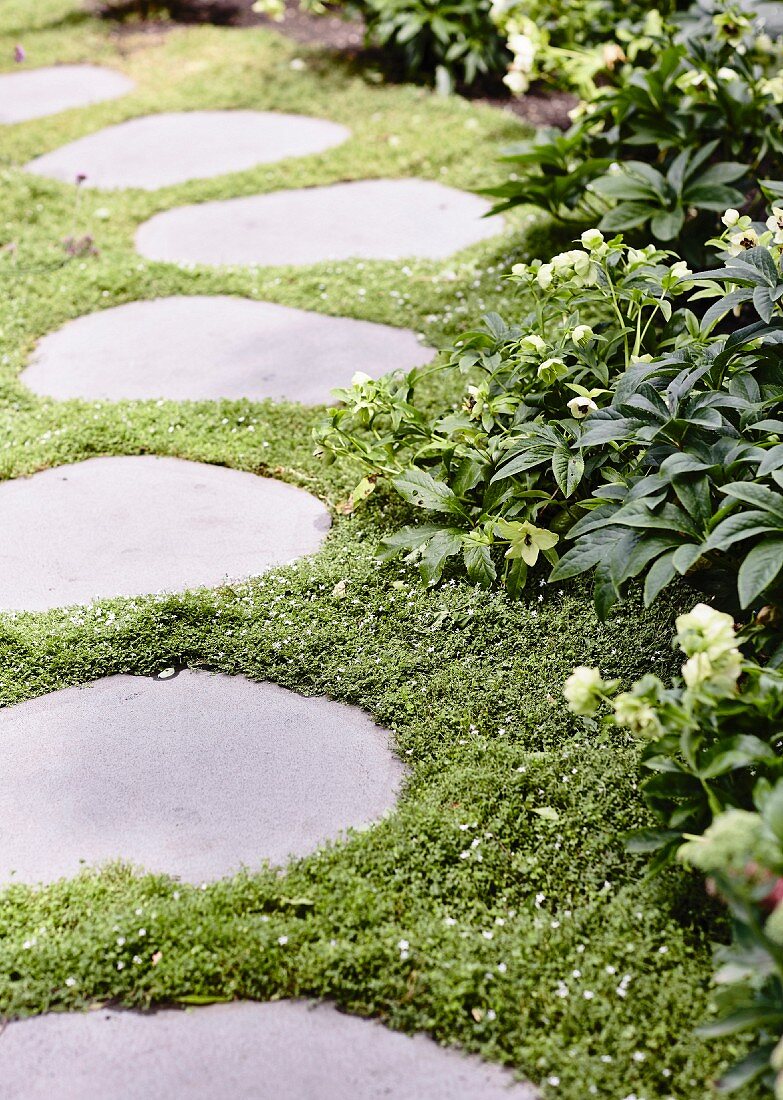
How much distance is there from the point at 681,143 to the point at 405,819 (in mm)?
2616

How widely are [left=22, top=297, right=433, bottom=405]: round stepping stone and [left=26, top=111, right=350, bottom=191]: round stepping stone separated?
1.26m

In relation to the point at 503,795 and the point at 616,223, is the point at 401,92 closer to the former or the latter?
the point at 616,223

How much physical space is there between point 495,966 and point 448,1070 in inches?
7.3

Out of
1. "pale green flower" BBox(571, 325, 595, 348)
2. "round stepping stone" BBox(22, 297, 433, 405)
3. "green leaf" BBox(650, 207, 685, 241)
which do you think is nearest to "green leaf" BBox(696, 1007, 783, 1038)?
"pale green flower" BBox(571, 325, 595, 348)

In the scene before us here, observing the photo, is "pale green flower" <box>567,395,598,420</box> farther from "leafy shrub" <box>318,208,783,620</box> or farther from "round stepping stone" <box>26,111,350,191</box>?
"round stepping stone" <box>26,111,350,191</box>

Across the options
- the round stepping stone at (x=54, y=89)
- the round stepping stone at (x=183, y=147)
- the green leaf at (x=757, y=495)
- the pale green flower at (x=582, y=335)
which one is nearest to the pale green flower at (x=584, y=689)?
the green leaf at (x=757, y=495)

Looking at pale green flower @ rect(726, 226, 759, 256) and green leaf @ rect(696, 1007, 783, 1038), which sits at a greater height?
pale green flower @ rect(726, 226, 759, 256)

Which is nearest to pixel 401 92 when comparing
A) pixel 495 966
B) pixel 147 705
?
pixel 147 705

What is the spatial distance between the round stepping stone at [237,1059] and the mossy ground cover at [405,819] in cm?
3

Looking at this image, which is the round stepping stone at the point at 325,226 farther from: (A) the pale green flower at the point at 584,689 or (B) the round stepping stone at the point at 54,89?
(A) the pale green flower at the point at 584,689

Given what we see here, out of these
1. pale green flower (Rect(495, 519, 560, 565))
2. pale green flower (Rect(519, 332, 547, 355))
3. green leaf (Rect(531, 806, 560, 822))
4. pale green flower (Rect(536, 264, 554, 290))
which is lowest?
green leaf (Rect(531, 806, 560, 822))

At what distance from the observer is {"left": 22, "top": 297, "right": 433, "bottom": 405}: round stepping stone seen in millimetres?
3242

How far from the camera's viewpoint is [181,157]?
486cm

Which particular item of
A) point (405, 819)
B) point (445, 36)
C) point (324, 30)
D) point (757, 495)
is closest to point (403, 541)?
point (405, 819)
